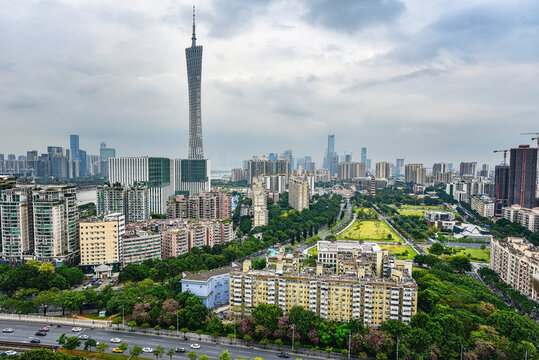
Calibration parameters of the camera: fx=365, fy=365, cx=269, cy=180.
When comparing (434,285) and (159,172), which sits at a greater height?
(159,172)

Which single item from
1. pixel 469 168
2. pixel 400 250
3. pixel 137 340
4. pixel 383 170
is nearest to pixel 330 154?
pixel 383 170

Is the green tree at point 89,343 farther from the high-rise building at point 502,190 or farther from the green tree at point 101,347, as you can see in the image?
the high-rise building at point 502,190

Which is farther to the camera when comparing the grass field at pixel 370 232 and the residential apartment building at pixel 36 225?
the grass field at pixel 370 232

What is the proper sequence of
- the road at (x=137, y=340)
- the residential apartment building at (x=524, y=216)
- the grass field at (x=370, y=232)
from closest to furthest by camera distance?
the road at (x=137, y=340) → the grass field at (x=370, y=232) → the residential apartment building at (x=524, y=216)

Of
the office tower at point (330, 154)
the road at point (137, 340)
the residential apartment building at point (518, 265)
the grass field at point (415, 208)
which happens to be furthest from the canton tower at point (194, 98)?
the office tower at point (330, 154)

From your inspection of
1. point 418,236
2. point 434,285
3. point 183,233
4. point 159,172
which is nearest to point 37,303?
point 183,233

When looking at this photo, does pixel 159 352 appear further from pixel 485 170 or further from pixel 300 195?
pixel 485 170

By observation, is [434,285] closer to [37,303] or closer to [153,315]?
[153,315]
